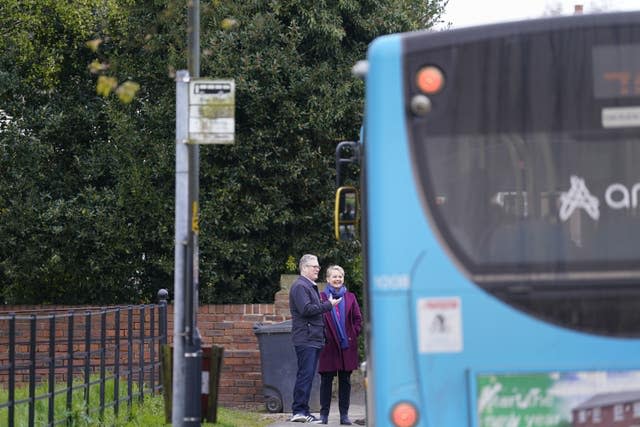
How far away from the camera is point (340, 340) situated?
14.3 m

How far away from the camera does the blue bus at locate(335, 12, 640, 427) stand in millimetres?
6797

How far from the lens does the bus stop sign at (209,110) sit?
8.44 metres

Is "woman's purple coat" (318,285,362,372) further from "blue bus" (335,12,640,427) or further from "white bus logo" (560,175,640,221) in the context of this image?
"white bus logo" (560,175,640,221)

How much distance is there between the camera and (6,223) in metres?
19.1

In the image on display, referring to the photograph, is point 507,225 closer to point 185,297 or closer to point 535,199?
point 535,199

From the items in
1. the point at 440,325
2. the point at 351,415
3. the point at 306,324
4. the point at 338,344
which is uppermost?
the point at 440,325

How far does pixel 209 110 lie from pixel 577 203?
2.64 meters

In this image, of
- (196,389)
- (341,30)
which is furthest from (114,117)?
(196,389)

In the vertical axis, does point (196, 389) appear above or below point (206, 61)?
below

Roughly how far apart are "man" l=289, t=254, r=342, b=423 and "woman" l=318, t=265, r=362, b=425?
96mm

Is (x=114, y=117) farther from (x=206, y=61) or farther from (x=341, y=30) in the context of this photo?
(x=341, y=30)

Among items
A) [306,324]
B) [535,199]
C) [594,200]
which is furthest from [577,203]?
[306,324]

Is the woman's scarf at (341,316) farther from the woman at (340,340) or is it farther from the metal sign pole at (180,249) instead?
the metal sign pole at (180,249)

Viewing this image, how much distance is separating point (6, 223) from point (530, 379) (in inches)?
531
